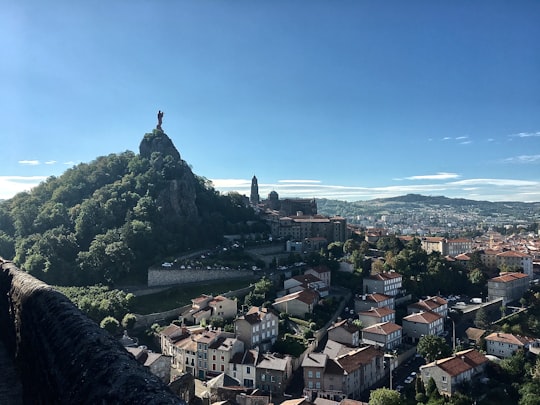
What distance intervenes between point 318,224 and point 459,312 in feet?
80.2

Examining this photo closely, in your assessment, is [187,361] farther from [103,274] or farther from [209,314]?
[103,274]

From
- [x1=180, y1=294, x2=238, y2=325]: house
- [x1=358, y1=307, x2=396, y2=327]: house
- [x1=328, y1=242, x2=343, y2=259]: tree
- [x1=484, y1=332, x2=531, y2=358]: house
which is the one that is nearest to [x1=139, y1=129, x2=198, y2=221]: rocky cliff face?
[x1=328, y1=242, x2=343, y2=259]: tree

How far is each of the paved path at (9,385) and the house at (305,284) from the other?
33.4 metres

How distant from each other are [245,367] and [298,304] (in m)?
9.40

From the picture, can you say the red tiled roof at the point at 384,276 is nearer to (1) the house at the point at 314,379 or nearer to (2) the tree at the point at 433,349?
(2) the tree at the point at 433,349

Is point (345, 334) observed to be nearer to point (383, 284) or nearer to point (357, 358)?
point (357, 358)

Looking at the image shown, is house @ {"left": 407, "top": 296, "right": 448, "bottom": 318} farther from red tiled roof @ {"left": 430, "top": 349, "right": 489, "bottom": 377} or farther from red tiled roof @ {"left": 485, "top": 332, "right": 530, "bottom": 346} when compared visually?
red tiled roof @ {"left": 430, "top": 349, "right": 489, "bottom": 377}

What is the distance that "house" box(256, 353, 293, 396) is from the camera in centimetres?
2678

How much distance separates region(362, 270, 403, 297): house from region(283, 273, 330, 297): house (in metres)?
4.15

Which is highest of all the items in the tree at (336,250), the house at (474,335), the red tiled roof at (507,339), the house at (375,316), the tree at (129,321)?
the tree at (336,250)

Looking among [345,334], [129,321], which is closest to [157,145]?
[129,321]

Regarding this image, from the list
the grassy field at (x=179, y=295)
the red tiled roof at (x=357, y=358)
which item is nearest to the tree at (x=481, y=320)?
the red tiled roof at (x=357, y=358)

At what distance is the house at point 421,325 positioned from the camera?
36644mm

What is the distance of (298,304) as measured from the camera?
35844 mm
